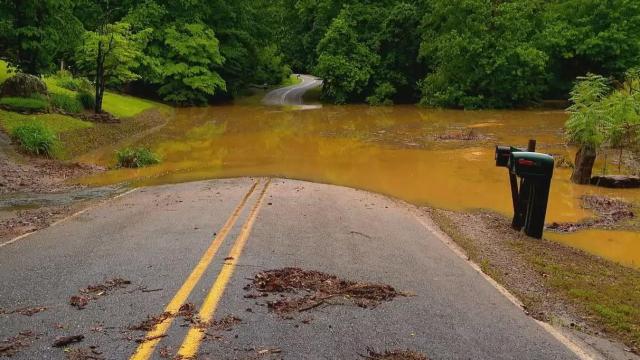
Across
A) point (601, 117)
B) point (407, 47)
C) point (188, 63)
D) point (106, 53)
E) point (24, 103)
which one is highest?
point (407, 47)

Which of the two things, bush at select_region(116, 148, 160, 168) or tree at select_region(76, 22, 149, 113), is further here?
tree at select_region(76, 22, 149, 113)

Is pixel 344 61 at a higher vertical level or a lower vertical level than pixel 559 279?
higher

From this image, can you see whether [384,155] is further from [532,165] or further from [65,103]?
[65,103]

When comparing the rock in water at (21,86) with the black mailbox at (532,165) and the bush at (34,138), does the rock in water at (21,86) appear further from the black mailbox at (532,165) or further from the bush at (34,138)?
the black mailbox at (532,165)

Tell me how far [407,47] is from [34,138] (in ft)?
129

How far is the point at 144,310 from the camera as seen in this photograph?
4980 millimetres

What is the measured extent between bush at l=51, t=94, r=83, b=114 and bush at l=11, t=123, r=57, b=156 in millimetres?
6913

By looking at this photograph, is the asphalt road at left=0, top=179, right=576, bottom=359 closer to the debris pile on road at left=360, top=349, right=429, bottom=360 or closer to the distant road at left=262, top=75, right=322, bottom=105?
the debris pile on road at left=360, top=349, right=429, bottom=360

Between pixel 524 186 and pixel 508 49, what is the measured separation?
121ft

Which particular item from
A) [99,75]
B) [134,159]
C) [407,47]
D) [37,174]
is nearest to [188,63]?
[99,75]

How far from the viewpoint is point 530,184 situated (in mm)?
10133

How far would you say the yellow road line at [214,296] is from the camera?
13.6 ft

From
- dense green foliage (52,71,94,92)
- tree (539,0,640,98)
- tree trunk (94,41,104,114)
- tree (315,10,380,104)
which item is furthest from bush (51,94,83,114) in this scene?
tree (539,0,640,98)

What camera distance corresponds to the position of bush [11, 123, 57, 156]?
18.8m
